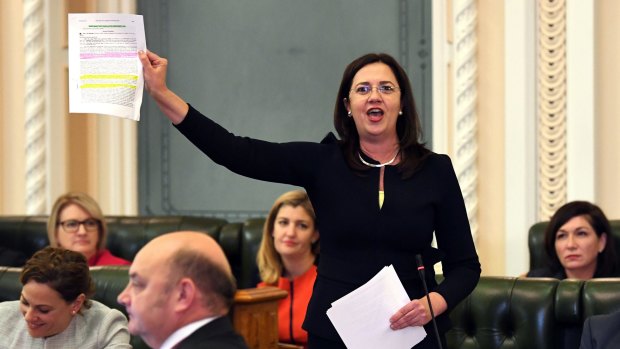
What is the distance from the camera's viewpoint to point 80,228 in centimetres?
595

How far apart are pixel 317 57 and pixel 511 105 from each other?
1509 mm

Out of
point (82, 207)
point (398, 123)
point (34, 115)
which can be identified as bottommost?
point (82, 207)

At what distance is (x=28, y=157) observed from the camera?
738cm

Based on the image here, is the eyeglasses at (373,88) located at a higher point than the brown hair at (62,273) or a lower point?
higher

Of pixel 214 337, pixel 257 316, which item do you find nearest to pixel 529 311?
pixel 257 316

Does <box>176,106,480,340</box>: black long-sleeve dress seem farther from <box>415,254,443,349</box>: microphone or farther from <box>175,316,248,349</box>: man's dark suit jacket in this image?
<box>175,316,248,349</box>: man's dark suit jacket

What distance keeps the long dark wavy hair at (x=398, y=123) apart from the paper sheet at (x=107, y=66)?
1.82ft

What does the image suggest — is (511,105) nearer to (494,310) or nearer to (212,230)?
(212,230)

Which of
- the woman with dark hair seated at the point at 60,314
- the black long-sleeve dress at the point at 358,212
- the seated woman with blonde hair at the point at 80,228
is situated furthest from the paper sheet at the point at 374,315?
the seated woman with blonde hair at the point at 80,228

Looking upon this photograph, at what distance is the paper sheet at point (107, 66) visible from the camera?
2742 mm

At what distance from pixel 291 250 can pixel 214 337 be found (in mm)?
2935

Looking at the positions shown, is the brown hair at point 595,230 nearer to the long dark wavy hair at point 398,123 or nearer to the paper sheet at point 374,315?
the long dark wavy hair at point 398,123

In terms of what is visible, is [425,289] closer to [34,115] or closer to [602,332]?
[602,332]

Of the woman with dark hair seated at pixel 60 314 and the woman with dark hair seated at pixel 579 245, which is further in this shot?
the woman with dark hair seated at pixel 579 245
